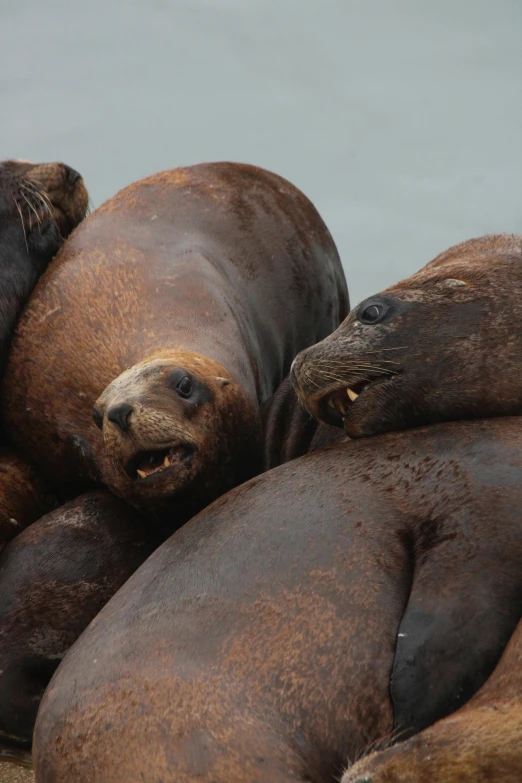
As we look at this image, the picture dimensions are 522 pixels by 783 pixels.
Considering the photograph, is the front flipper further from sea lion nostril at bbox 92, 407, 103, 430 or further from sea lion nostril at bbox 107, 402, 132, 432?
sea lion nostril at bbox 92, 407, 103, 430

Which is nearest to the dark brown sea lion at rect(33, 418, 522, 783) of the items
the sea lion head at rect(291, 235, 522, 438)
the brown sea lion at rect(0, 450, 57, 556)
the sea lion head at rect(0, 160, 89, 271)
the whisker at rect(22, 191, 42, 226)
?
the sea lion head at rect(291, 235, 522, 438)

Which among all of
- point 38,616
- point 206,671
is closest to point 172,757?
point 206,671

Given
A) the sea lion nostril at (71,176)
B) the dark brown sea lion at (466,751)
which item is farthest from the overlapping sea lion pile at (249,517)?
the sea lion nostril at (71,176)

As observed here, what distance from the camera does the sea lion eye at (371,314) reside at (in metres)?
5.92

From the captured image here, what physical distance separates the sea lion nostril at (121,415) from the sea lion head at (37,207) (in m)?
1.97

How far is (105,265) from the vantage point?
24.3ft

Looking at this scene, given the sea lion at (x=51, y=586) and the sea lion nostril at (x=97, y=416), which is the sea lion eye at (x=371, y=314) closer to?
the sea lion nostril at (x=97, y=416)

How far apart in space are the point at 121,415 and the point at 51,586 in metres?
0.94

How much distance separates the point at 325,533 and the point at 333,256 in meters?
4.43

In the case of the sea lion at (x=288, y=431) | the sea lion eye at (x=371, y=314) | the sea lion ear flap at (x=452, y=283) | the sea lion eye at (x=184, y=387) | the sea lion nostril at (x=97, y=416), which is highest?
the sea lion ear flap at (x=452, y=283)

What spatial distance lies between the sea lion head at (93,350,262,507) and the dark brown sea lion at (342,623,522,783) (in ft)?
7.35

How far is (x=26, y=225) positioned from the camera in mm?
7508

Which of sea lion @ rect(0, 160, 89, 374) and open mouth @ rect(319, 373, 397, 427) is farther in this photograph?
sea lion @ rect(0, 160, 89, 374)

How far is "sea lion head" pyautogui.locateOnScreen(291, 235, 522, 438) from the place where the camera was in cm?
549
